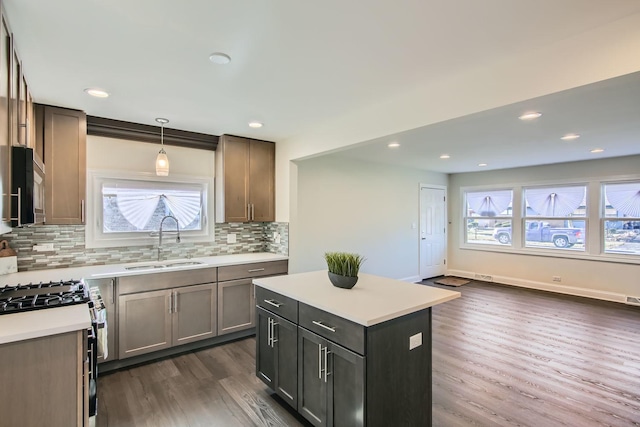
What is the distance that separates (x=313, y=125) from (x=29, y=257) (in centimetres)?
307

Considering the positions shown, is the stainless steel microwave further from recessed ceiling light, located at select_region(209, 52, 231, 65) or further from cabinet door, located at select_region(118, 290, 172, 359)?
cabinet door, located at select_region(118, 290, 172, 359)

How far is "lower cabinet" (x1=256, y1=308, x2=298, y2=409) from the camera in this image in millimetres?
2205

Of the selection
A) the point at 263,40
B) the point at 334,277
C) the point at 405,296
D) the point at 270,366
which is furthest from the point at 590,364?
the point at 263,40

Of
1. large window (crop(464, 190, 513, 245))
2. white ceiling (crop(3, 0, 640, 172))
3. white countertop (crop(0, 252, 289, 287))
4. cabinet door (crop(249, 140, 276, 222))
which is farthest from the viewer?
large window (crop(464, 190, 513, 245))

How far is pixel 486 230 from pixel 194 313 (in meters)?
6.10

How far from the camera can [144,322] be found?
3.07 m

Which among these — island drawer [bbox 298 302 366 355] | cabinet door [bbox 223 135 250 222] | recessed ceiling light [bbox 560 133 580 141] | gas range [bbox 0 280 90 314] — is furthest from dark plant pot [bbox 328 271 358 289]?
recessed ceiling light [bbox 560 133 580 141]

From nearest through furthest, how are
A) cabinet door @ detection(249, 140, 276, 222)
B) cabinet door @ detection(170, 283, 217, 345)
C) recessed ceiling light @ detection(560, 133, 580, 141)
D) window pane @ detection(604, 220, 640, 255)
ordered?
cabinet door @ detection(170, 283, 217, 345) < recessed ceiling light @ detection(560, 133, 580, 141) < cabinet door @ detection(249, 140, 276, 222) < window pane @ detection(604, 220, 640, 255)

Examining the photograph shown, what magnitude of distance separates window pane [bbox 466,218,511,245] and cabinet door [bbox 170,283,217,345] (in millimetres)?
5830

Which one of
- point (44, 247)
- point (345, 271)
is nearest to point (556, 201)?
point (345, 271)

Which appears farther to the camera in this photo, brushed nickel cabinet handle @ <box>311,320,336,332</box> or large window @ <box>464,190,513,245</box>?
large window @ <box>464,190,513,245</box>

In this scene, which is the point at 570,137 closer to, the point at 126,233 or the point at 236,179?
the point at 236,179

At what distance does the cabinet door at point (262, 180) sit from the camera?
414 cm

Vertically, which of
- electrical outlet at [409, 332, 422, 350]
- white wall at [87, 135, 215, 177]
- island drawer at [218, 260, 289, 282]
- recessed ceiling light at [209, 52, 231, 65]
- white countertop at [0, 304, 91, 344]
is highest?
recessed ceiling light at [209, 52, 231, 65]
